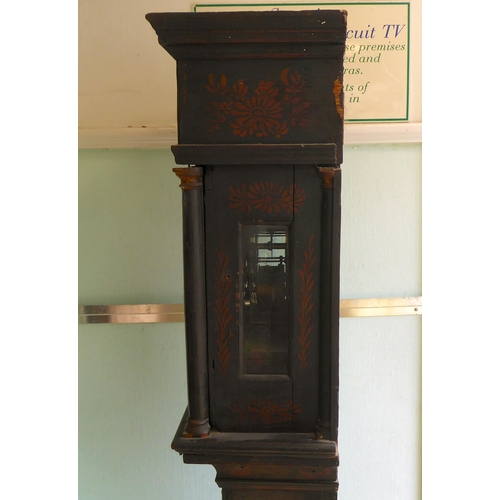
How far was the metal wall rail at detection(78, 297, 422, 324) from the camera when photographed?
1.63m

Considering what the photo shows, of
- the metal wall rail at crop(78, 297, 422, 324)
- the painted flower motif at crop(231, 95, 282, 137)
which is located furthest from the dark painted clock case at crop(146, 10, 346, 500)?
the metal wall rail at crop(78, 297, 422, 324)

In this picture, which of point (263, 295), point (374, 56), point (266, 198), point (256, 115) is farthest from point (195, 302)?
point (374, 56)

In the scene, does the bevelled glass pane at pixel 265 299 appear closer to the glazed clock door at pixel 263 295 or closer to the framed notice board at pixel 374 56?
the glazed clock door at pixel 263 295

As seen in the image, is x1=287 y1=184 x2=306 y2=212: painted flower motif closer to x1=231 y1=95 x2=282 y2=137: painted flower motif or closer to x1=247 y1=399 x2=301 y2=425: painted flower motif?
x1=231 y1=95 x2=282 y2=137: painted flower motif

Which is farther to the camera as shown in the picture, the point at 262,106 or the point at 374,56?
the point at 374,56

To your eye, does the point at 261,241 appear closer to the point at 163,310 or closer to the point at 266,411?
the point at 266,411

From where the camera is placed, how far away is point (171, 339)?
1647 mm

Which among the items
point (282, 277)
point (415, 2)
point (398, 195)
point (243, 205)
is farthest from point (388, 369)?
point (415, 2)

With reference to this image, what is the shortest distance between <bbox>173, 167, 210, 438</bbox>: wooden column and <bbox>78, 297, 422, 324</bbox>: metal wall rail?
50 cm

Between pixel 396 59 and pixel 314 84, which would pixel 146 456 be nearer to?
pixel 314 84

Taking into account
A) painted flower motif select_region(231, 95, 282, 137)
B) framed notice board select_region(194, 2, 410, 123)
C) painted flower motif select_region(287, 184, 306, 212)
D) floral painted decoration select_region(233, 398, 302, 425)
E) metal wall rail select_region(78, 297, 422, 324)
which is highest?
framed notice board select_region(194, 2, 410, 123)

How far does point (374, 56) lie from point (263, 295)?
3.31ft

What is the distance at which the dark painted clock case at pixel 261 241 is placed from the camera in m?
1.06
